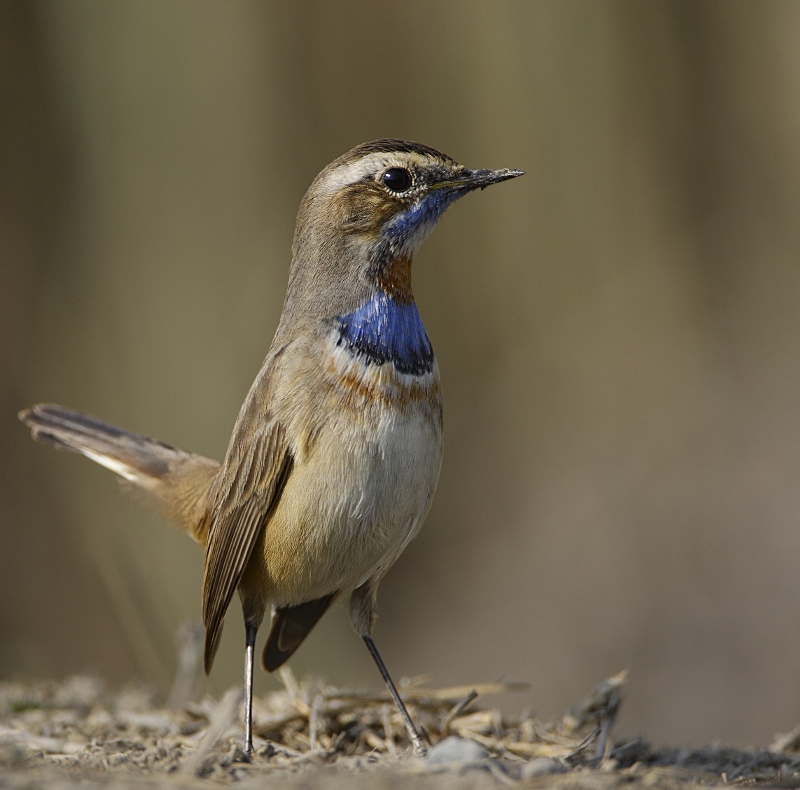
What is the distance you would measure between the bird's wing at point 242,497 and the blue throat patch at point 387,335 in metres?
0.44

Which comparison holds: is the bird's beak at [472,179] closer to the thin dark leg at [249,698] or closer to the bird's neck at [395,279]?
the bird's neck at [395,279]

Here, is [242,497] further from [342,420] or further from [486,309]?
[486,309]

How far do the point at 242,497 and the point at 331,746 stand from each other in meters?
1.10

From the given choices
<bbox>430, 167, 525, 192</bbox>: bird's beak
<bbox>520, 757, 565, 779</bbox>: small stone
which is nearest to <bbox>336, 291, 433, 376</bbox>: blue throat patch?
<bbox>430, 167, 525, 192</bbox>: bird's beak

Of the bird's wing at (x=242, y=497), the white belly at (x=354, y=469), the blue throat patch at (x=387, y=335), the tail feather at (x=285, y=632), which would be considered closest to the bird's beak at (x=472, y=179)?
the blue throat patch at (x=387, y=335)

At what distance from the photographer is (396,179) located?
176 inches

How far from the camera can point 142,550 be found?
9.22 metres

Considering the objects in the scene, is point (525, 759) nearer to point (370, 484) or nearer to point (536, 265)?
point (370, 484)

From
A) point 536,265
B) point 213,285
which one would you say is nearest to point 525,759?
point 213,285

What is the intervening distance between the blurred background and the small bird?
157 inches

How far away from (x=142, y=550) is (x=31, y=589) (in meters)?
1.12

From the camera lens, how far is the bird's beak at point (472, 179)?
4523 mm

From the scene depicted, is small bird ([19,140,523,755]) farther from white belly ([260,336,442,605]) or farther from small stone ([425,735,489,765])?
small stone ([425,735,489,765])

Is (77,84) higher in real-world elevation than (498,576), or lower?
higher
